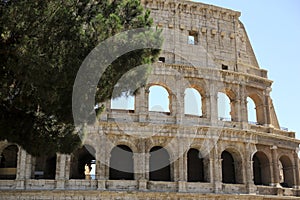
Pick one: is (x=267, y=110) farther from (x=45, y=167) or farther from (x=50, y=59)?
(x=50, y=59)

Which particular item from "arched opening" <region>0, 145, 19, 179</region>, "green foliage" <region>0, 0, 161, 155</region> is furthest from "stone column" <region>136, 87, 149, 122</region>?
"green foliage" <region>0, 0, 161, 155</region>

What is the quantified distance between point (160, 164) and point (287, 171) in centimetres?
768

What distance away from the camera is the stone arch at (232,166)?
2141 centimetres

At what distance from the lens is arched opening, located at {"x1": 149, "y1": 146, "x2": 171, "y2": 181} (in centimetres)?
2073

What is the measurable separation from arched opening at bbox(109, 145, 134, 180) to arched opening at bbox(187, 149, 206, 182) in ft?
10.6

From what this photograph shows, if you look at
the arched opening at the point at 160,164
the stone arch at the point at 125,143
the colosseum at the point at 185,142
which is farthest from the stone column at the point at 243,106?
the stone arch at the point at 125,143

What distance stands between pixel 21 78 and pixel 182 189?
11.6 meters

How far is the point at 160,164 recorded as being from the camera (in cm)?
2080

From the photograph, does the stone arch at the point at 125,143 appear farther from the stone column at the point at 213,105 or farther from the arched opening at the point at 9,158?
the arched opening at the point at 9,158

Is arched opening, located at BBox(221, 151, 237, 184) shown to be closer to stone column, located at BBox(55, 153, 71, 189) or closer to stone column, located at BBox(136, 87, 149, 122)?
stone column, located at BBox(136, 87, 149, 122)

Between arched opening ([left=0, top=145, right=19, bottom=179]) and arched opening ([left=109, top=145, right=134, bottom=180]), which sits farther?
arched opening ([left=0, top=145, right=19, bottom=179])

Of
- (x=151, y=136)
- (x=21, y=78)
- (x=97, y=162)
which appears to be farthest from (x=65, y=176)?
(x=21, y=78)

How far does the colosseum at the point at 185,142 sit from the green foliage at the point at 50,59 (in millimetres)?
7182

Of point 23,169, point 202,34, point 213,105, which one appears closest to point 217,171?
point 213,105
